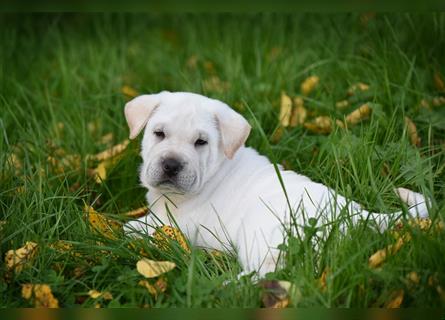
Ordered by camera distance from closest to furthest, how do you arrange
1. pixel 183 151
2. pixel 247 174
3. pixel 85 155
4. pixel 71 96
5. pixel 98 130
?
pixel 183 151
pixel 247 174
pixel 85 155
pixel 98 130
pixel 71 96

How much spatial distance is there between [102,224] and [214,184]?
0.72 m

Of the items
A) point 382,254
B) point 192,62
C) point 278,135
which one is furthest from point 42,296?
point 192,62

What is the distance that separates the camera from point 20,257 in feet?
12.0

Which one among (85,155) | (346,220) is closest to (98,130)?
(85,155)

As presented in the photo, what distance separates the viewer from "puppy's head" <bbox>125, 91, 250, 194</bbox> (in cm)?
409

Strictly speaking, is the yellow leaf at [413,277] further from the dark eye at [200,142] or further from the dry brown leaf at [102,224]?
the dry brown leaf at [102,224]

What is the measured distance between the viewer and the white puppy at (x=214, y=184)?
391cm

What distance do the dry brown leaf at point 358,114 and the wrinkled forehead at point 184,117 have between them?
4.41ft

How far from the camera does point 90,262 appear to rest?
3.80 meters

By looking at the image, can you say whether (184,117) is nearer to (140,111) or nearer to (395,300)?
(140,111)

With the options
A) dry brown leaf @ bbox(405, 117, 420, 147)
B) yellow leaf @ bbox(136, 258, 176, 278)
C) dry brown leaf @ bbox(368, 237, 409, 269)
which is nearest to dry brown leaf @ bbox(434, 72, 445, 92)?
dry brown leaf @ bbox(405, 117, 420, 147)

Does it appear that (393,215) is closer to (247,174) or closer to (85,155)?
(247,174)

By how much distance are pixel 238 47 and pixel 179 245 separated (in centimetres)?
319

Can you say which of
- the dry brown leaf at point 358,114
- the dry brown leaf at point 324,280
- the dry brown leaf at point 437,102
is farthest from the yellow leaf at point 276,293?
the dry brown leaf at point 437,102
